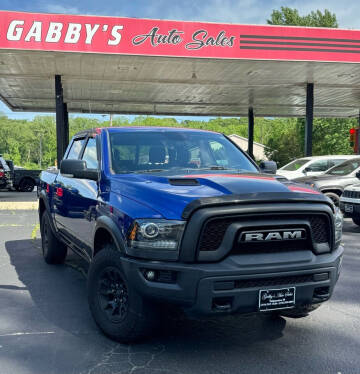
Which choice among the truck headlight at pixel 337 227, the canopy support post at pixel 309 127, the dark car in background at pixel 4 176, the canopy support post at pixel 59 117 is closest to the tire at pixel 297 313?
the truck headlight at pixel 337 227

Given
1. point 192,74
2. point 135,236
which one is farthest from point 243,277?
point 192,74

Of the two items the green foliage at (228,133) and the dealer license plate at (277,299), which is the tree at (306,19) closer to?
the green foliage at (228,133)

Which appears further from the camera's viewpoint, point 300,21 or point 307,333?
point 300,21

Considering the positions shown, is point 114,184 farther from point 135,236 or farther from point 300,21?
point 300,21

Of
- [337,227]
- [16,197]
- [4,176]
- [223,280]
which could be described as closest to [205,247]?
[223,280]

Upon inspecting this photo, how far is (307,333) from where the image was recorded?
394 cm

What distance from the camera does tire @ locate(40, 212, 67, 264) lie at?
20.4 feet

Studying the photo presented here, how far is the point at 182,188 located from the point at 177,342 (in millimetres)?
1316

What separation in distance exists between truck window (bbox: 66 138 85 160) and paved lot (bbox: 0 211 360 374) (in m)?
1.65

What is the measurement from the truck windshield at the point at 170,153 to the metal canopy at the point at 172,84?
10.0 metres

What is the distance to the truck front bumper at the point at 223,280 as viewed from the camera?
3029mm

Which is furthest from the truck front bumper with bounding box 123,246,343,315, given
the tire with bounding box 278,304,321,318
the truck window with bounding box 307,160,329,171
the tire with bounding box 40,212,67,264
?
the truck window with bounding box 307,160,329,171

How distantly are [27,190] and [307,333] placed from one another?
19653 millimetres

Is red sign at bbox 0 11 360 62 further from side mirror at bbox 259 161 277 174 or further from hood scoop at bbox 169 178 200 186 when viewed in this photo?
hood scoop at bbox 169 178 200 186
